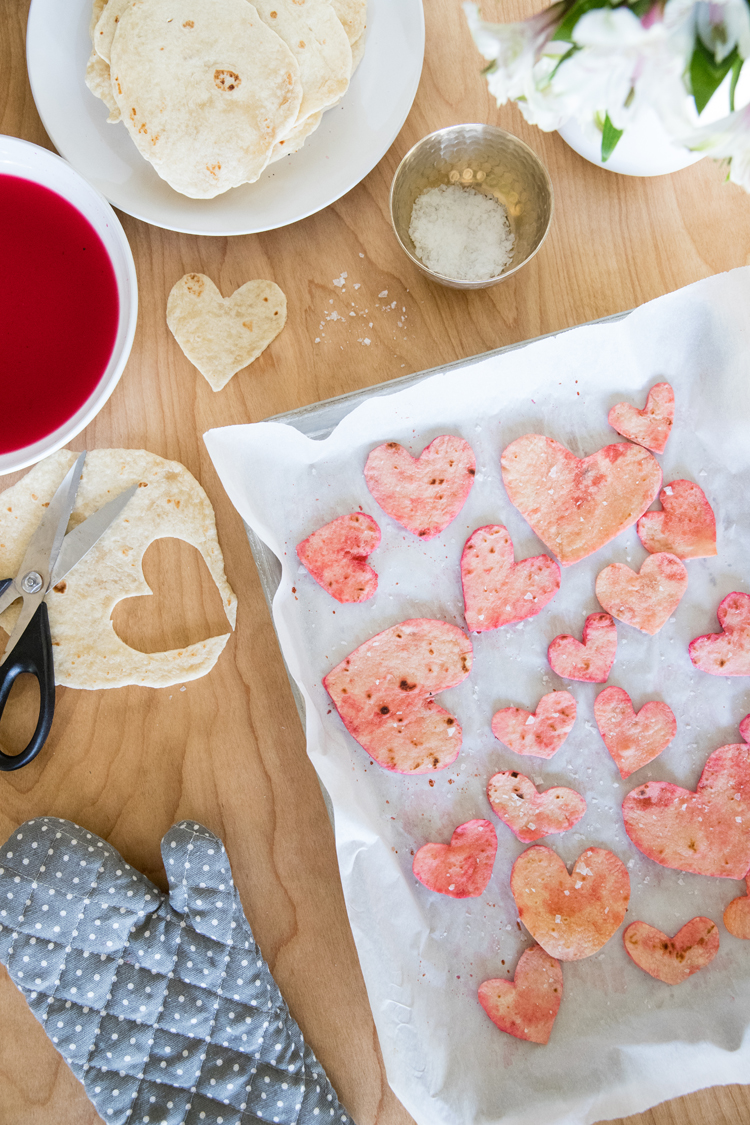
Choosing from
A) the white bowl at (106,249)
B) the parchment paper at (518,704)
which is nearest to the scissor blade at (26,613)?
the white bowl at (106,249)

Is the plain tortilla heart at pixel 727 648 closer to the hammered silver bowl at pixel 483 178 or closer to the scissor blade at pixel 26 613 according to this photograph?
the hammered silver bowl at pixel 483 178

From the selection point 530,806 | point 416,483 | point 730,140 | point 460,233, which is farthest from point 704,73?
point 530,806

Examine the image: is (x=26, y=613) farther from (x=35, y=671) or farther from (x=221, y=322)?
(x=221, y=322)

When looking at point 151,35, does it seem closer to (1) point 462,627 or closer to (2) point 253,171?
(2) point 253,171

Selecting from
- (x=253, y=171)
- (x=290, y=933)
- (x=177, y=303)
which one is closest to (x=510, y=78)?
(x=253, y=171)

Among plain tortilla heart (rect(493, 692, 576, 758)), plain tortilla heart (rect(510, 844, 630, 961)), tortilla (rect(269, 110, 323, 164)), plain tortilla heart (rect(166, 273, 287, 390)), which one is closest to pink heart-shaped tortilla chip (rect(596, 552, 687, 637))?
plain tortilla heart (rect(493, 692, 576, 758))

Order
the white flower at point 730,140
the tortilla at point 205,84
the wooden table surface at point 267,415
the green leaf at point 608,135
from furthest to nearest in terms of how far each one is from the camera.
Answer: the wooden table surface at point 267,415, the tortilla at point 205,84, the green leaf at point 608,135, the white flower at point 730,140
